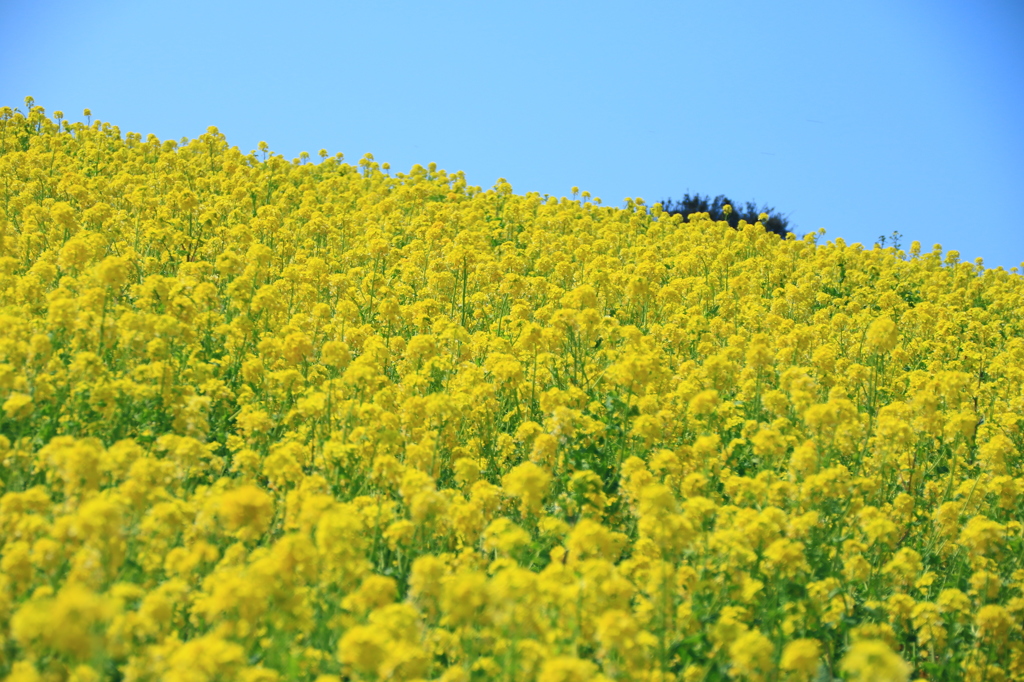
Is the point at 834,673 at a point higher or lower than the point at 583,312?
lower

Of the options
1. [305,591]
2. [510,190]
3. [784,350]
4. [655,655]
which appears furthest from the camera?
[510,190]

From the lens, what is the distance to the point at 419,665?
13.2 ft

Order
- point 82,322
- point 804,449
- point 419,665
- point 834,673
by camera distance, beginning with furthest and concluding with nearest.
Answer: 1. point 82,322
2. point 804,449
3. point 834,673
4. point 419,665

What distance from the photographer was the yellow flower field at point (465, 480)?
4.29m

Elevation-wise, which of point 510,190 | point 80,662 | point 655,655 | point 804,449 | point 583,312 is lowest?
point 80,662

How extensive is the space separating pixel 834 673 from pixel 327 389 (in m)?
3.83

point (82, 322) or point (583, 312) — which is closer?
point (82, 322)

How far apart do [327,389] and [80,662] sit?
10.4 ft

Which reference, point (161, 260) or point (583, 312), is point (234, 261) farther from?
point (583, 312)

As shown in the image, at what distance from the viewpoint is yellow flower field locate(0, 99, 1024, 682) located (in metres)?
4.29

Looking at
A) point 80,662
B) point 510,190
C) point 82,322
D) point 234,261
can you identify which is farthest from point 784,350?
point 510,190

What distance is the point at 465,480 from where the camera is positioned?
6.16 metres

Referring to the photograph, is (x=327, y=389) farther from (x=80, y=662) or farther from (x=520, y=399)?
(x=80, y=662)

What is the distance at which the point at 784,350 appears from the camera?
970 centimetres
